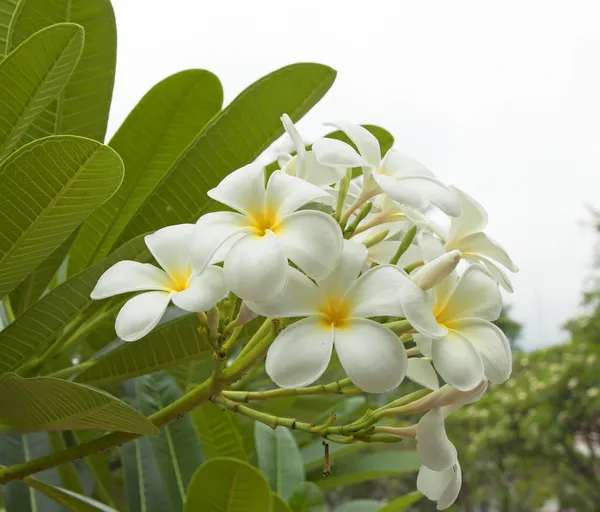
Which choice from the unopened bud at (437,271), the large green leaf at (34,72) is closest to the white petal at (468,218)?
the unopened bud at (437,271)

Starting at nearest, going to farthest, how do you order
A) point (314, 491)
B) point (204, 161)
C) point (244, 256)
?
point (244, 256) → point (204, 161) → point (314, 491)

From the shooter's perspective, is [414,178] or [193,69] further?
[193,69]

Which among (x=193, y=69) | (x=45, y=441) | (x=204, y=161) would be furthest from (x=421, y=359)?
(x=45, y=441)

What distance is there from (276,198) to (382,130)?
39 centimetres

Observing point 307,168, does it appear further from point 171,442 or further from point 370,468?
point 370,468

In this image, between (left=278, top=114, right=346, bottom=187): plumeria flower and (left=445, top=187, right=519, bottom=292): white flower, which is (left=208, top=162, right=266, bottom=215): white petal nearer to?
(left=278, top=114, right=346, bottom=187): plumeria flower

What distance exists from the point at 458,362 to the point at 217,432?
0.50 metres

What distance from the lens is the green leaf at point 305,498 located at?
0.89m

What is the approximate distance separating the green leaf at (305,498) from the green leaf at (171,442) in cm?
14

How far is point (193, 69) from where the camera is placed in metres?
0.75

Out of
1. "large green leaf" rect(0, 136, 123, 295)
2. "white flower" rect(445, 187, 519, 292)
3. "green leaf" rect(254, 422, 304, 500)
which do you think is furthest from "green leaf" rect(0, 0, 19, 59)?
"green leaf" rect(254, 422, 304, 500)

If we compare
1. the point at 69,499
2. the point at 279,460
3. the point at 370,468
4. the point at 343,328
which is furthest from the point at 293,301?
the point at 370,468

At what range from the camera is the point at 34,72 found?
542 millimetres

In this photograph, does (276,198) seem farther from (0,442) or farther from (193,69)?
(0,442)
